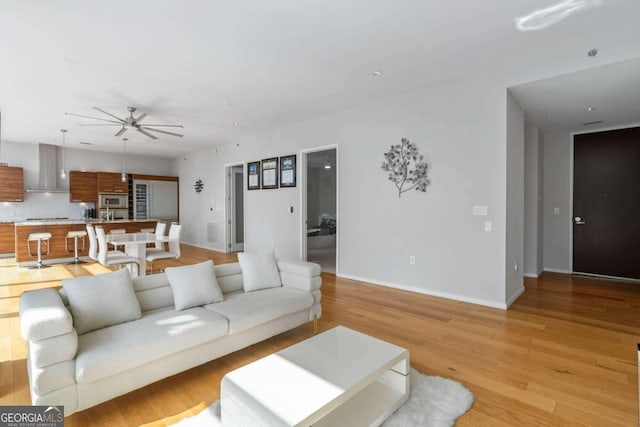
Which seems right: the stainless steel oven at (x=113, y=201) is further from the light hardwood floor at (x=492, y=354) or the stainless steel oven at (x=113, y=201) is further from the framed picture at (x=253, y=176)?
the light hardwood floor at (x=492, y=354)

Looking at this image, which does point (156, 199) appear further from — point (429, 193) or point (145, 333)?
point (145, 333)

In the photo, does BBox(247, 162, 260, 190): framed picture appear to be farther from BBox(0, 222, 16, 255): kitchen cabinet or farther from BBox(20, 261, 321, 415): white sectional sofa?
BBox(0, 222, 16, 255): kitchen cabinet

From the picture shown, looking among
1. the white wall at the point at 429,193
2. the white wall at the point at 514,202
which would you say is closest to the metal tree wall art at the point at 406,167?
the white wall at the point at 429,193

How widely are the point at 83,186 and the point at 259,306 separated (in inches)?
338

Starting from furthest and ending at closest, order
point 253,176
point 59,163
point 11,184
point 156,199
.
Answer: point 156,199, point 59,163, point 11,184, point 253,176

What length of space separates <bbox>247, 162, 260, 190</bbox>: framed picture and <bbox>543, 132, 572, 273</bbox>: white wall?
5857 mm

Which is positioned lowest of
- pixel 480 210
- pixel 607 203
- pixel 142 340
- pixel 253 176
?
pixel 142 340

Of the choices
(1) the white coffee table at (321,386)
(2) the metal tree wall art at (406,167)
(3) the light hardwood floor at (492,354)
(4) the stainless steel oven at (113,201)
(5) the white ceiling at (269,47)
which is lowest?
(3) the light hardwood floor at (492,354)

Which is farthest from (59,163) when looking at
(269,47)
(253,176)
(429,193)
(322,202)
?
(429,193)

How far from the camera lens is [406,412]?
1.90 metres

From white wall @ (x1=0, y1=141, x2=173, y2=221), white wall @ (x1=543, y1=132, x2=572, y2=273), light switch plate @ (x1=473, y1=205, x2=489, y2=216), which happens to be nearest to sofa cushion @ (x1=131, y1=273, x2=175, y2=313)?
light switch plate @ (x1=473, y1=205, x2=489, y2=216)

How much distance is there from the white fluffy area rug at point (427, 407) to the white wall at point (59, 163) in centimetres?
935

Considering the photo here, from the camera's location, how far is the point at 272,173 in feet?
22.0

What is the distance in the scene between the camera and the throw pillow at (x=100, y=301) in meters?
2.13
